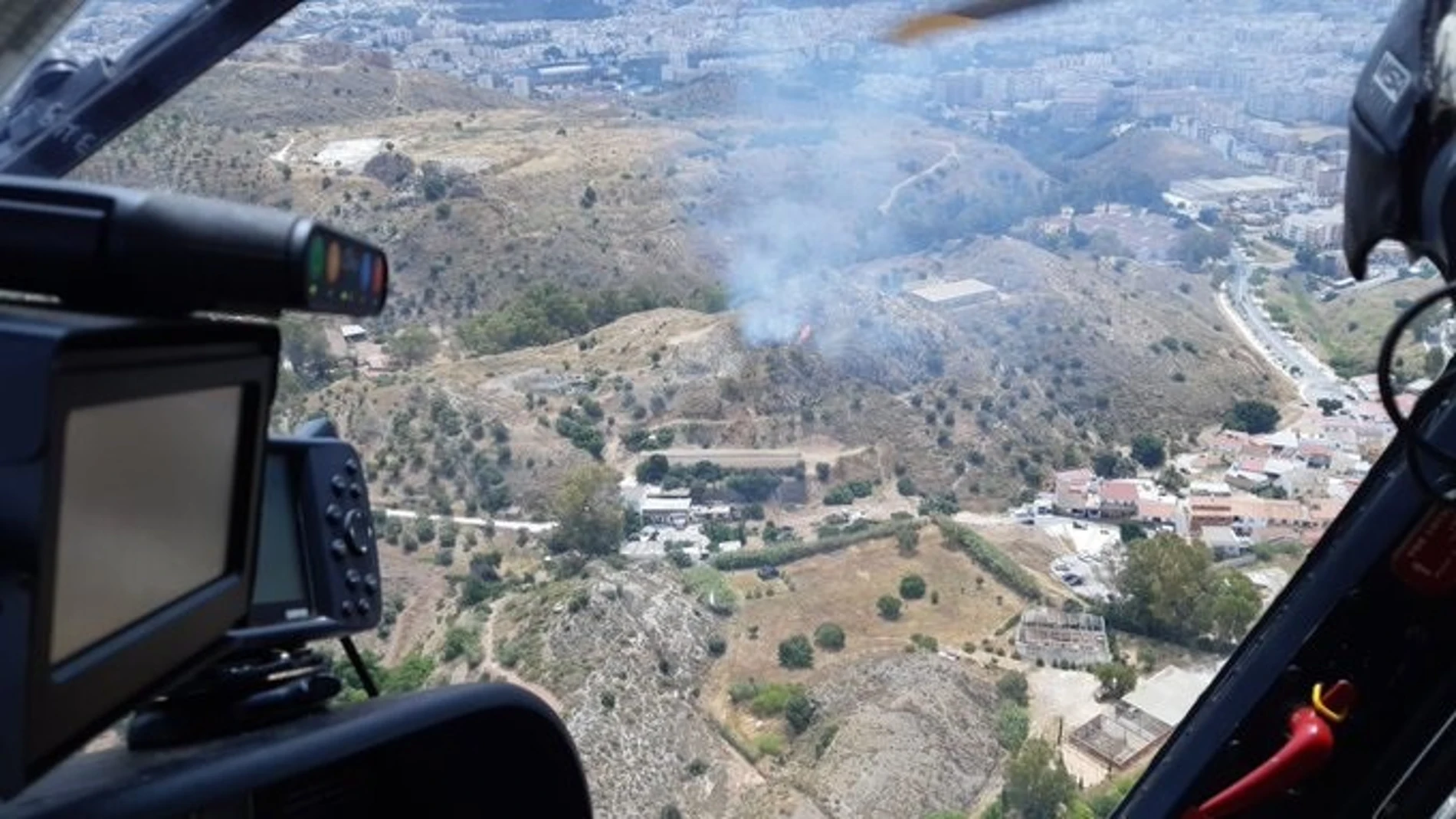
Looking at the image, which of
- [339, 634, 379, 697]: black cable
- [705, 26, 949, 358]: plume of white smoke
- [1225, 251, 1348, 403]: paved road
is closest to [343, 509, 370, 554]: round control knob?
[339, 634, 379, 697]: black cable

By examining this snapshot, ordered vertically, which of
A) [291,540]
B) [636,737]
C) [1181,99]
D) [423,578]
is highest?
[1181,99]

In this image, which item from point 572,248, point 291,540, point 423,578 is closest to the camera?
point 291,540

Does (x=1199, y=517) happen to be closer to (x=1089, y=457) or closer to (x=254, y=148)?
(x=1089, y=457)

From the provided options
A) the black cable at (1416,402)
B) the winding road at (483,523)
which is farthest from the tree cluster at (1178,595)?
the winding road at (483,523)

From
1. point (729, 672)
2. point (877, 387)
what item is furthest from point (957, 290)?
point (729, 672)

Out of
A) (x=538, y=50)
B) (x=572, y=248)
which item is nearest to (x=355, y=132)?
(x=572, y=248)

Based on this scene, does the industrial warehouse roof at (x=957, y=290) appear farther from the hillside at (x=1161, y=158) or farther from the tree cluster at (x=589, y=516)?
the tree cluster at (x=589, y=516)

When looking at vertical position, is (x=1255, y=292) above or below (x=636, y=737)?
above
